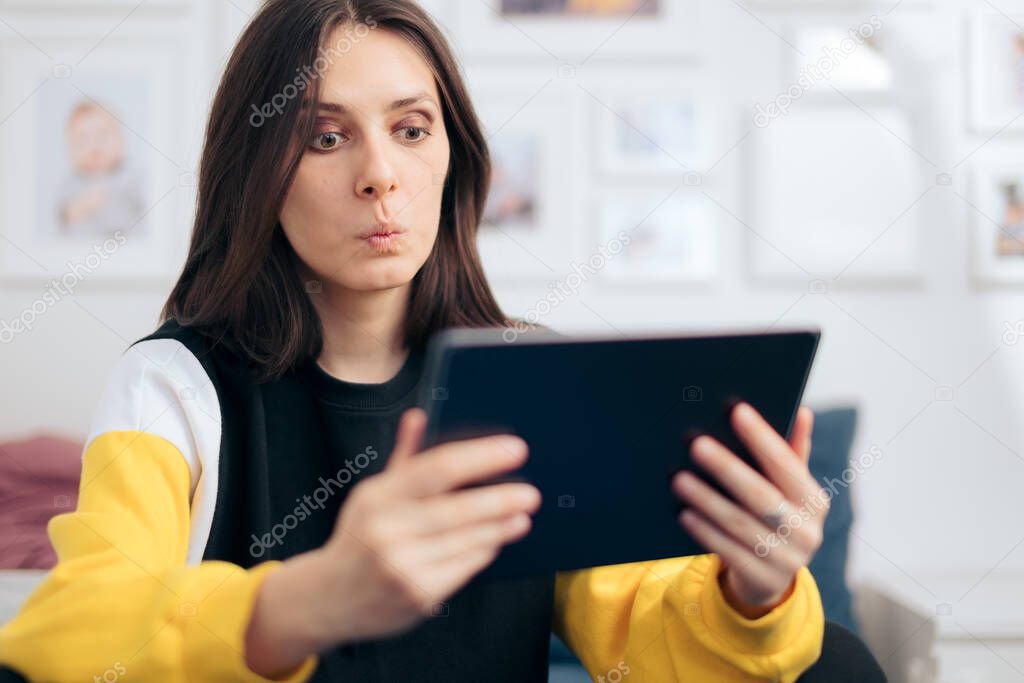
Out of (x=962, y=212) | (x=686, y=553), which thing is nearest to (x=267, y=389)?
(x=686, y=553)

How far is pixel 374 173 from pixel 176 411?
34cm

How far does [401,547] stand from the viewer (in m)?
0.66

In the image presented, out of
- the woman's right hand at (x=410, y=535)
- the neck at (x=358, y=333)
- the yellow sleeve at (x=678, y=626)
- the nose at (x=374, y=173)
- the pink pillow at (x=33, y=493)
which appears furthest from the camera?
the pink pillow at (x=33, y=493)

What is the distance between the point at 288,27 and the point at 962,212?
203cm

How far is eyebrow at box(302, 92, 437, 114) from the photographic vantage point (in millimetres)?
1063

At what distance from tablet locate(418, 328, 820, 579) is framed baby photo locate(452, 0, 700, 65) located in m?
1.83

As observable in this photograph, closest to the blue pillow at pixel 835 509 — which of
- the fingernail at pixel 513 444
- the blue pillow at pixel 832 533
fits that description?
the blue pillow at pixel 832 533

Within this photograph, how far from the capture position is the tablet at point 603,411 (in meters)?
0.70

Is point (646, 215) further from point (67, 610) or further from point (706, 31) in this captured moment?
point (67, 610)

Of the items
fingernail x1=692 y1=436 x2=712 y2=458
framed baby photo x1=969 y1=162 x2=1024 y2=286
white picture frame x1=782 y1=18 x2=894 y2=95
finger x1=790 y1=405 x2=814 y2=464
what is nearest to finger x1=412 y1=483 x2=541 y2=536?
fingernail x1=692 y1=436 x2=712 y2=458

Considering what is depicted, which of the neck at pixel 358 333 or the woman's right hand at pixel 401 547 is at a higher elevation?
the neck at pixel 358 333

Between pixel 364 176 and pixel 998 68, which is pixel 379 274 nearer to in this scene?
pixel 364 176

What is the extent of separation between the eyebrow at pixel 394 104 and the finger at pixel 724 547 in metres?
0.58

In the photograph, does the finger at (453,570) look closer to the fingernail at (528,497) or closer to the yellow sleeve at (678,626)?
the fingernail at (528,497)
